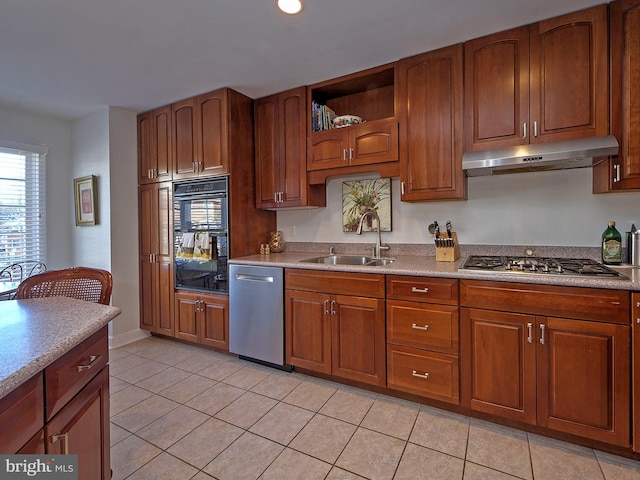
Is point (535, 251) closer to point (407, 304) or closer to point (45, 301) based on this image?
point (407, 304)

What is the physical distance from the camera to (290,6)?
5.88ft

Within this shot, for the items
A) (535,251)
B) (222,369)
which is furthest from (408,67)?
(222,369)

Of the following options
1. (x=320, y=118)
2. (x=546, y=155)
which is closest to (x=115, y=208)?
(x=320, y=118)

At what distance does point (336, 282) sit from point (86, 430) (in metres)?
1.56

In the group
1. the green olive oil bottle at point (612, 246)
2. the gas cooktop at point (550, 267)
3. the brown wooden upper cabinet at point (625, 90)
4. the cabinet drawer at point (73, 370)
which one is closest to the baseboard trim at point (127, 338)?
the cabinet drawer at point (73, 370)

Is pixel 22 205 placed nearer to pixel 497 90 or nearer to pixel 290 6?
pixel 290 6

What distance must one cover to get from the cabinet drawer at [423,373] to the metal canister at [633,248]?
123cm

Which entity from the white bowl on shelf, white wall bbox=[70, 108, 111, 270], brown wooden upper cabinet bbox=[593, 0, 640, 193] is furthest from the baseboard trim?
brown wooden upper cabinet bbox=[593, 0, 640, 193]

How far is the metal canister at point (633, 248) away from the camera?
1.90 m

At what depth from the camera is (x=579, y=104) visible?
1881 mm

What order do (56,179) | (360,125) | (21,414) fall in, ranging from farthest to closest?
(56,179)
(360,125)
(21,414)

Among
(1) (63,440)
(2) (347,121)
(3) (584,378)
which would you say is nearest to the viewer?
(1) (63,440)

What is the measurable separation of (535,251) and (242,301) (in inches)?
89.9

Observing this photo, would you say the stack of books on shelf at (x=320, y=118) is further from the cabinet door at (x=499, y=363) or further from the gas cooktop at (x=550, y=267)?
the cabinet door at (x=499, y=363)
